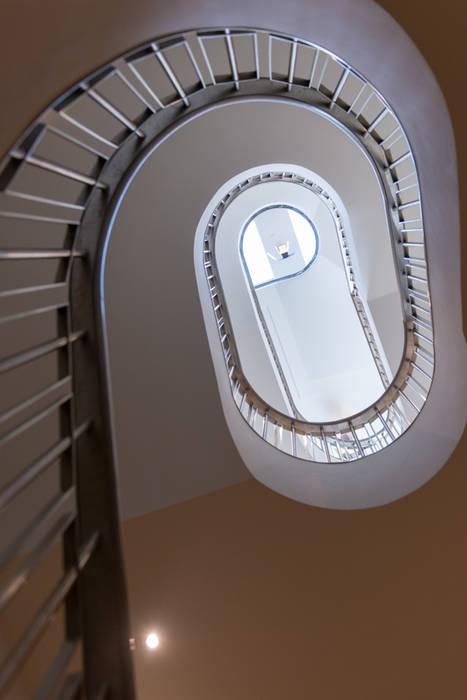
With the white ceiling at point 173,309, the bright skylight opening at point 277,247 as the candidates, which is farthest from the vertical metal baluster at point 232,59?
the bright skylight opening at point 277,247

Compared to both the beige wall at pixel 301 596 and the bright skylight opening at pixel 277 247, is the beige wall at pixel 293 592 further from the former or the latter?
the bright skylight opening at pixel 277 247

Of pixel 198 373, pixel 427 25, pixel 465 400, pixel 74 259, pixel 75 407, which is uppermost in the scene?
pixel 427 25

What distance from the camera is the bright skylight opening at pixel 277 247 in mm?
12367

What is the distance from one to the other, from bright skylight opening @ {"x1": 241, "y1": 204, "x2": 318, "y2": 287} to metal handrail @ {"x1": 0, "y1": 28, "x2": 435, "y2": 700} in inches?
276

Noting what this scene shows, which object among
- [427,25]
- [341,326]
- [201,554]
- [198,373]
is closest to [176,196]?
[198,373]

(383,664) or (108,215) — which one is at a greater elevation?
(108,215)

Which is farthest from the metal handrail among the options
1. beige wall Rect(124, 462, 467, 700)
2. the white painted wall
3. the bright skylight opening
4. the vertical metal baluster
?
the bright skylight opening

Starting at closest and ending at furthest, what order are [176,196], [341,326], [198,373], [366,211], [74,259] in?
[74,259], [198,373], [176,196], [366,211], [341,326]

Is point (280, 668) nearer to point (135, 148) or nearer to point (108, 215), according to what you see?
point (108, 215)

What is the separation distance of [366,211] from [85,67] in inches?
200

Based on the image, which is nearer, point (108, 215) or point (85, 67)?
point (85, 67)

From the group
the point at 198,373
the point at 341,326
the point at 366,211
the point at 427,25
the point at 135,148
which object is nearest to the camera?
the point at 427,25

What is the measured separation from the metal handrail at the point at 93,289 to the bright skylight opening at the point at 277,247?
23.0ft

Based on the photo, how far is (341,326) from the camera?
11.4 m
